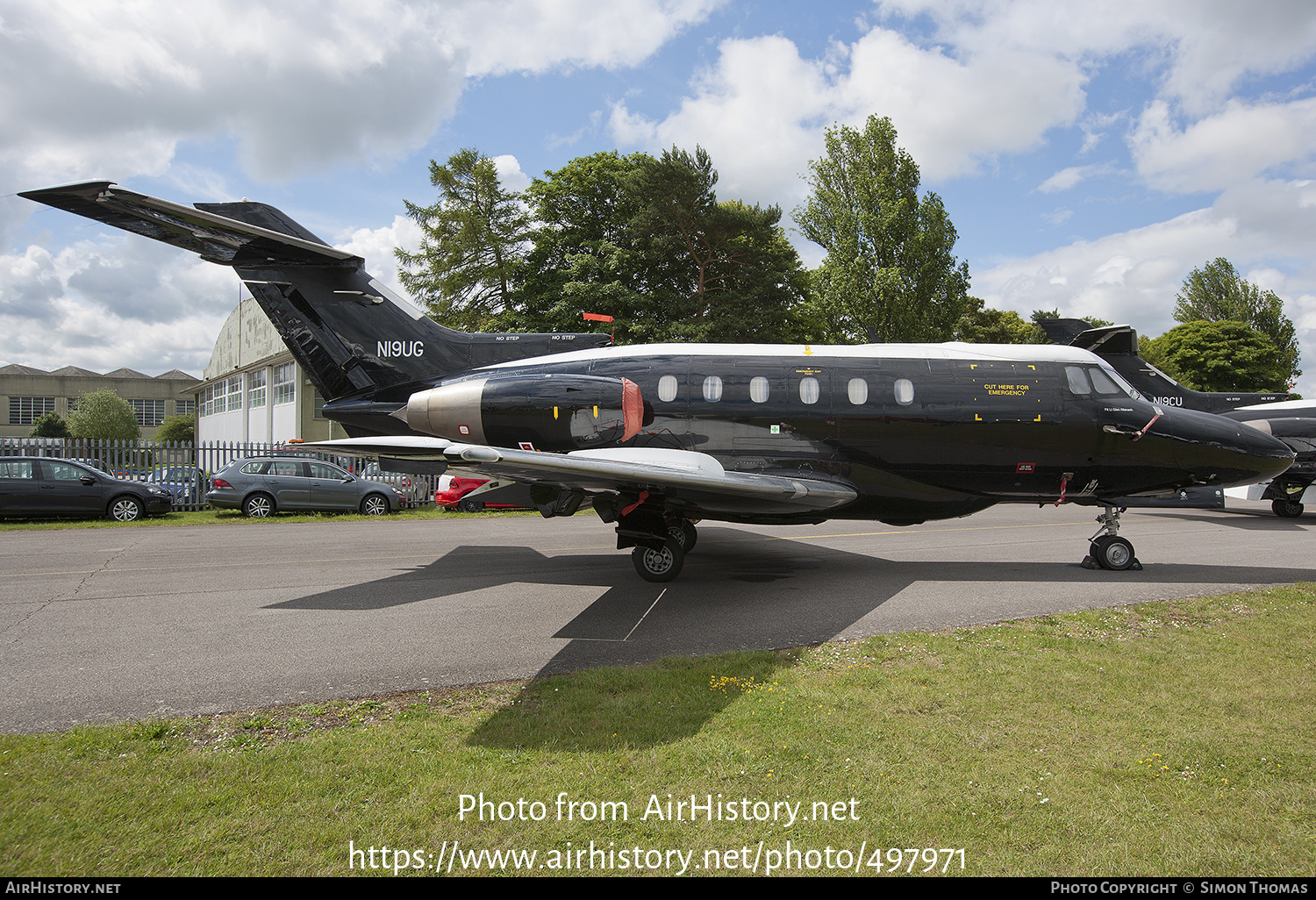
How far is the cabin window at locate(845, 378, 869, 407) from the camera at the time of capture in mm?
10180

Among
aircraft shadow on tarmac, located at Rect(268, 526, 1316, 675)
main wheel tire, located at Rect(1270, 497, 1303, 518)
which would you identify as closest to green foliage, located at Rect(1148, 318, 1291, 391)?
main wheel tire, located at Rect(1270, 497, 1303, 518)

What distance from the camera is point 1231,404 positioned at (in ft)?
69.3

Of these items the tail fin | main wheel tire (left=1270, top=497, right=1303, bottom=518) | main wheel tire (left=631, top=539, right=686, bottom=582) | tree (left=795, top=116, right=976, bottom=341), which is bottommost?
main wheel tire (left=1270, top=497, right=1303, bottom=518)

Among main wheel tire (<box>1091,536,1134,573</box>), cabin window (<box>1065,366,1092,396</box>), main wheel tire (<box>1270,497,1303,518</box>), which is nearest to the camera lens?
cabin window (<box>1065,366,1092,396</box>)

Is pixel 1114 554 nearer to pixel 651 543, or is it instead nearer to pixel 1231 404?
pixel 651 543

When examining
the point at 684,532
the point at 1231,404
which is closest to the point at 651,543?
the point at 684,532

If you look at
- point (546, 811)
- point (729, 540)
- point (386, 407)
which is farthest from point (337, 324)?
point (546, 811)

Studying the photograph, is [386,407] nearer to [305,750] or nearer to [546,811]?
[305,750]

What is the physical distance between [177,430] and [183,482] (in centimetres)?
8586

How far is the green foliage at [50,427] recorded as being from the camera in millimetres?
88750

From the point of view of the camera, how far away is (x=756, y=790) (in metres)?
3.82

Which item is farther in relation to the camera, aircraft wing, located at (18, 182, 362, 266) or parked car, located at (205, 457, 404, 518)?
parked car, located at (205, 457, 404, 518)

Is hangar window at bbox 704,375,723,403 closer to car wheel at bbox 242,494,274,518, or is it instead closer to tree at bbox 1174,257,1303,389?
car wheel at bbox 242,494,274,518

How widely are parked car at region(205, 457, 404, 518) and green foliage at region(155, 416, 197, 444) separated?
269 ft
